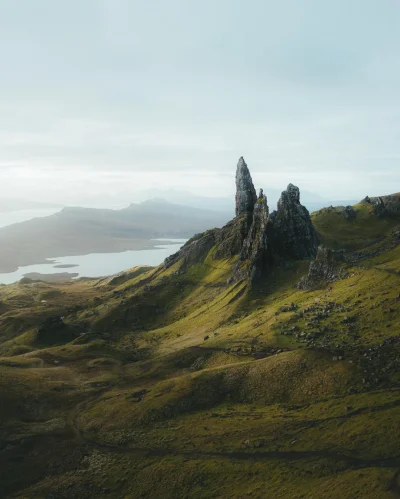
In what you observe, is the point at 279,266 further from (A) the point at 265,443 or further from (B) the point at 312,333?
(A) the point at 265,443

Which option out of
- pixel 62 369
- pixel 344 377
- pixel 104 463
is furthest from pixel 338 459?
pixel 62 369

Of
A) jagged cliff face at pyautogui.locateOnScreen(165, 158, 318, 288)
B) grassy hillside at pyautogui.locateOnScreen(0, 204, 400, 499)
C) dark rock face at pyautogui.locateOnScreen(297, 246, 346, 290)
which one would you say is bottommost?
grassy hillside at pyautogui.locateOnScreen(0, 204, 400, 499)

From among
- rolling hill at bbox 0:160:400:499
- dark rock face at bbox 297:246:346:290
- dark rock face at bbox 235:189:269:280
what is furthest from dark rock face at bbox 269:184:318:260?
dark rock face at bbox 297:246:346:290

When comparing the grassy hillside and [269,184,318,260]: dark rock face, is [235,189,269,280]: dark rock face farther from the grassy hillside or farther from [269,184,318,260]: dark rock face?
the grassy hillside

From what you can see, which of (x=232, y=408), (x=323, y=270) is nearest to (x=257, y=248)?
(x=323, y=270)

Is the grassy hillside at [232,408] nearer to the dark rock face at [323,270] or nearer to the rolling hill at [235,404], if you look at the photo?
the rolling hill at [235,404]

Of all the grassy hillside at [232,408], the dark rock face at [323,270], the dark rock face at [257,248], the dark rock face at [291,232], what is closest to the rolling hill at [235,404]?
the grassy hillside at [232,408]
